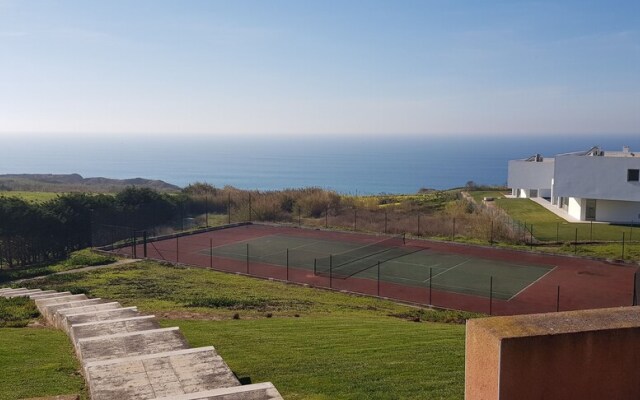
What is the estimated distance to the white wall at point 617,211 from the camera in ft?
141

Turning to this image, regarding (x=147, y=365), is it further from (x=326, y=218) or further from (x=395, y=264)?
(x=326, y=218)

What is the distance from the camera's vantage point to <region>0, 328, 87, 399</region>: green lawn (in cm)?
821

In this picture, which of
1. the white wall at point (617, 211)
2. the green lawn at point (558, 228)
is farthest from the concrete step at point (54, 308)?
the white wall at point (617, 211)

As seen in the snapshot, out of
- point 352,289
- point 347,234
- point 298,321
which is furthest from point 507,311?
point 347,234

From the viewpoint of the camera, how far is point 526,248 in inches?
1398

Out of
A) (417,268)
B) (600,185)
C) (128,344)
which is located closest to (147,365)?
(128,344)

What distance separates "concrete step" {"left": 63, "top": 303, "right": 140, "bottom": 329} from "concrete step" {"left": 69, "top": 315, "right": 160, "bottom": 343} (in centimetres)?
40

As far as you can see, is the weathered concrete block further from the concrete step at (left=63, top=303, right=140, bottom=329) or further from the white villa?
the white villa

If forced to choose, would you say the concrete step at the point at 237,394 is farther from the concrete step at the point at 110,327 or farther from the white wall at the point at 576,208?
the white wall at the point at 576,208

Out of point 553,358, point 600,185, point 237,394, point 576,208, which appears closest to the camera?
point 553,358

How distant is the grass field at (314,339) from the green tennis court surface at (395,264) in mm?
5237

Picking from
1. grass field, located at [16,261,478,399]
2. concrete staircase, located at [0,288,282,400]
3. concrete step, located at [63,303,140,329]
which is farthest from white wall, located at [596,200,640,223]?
concrete staircase, located at [0,288,282,400]

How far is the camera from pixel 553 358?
511 centimetres

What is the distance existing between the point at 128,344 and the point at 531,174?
49621mm
